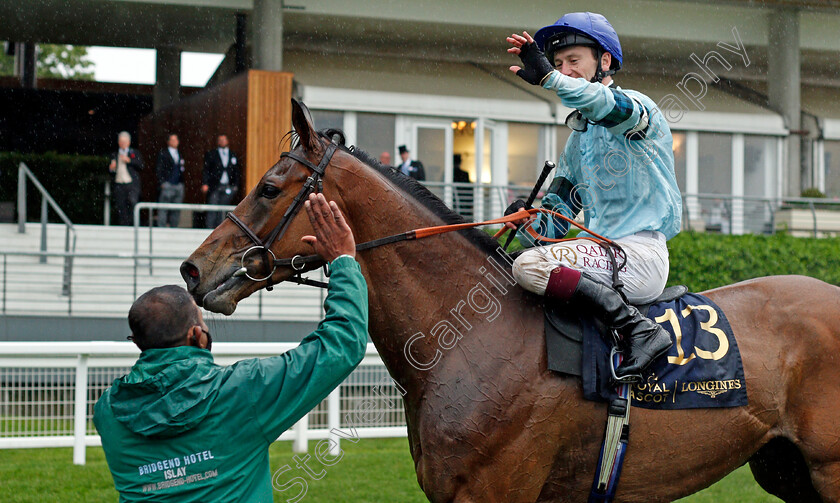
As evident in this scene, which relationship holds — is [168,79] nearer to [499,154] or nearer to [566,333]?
[499,154]

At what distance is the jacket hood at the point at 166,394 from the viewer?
202 cm

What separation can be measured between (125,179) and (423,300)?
10196mm

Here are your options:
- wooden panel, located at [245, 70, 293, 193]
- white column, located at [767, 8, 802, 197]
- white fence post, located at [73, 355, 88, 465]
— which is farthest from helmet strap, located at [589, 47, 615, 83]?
white column, located at [767, 8, 802, 197]

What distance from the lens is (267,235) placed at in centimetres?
281

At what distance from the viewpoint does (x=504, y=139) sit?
15172 millimetres

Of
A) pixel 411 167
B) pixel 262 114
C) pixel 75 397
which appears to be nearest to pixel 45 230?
pixel 262 114

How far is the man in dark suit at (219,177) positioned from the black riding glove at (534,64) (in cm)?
916

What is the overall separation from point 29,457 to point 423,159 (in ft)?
31.0

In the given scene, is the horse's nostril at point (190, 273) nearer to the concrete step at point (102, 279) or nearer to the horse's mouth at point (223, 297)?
the horse's mouth at point (223, 297)

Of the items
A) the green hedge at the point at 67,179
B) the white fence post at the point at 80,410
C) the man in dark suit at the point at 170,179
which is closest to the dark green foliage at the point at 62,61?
the green hedge at the point at 67,179

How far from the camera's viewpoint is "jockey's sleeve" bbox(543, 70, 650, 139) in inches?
110

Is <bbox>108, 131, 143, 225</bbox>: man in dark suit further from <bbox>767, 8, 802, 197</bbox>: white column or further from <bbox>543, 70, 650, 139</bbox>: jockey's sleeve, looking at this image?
<bbox>767, 8, 802, 197</bbox>: white column

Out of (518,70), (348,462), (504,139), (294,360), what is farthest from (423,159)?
(294,360)

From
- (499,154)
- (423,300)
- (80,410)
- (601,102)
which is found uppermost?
(499,154)
